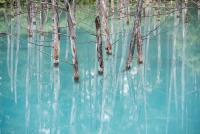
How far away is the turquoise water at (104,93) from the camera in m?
10.4

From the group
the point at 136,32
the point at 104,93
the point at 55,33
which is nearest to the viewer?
the point at 104,93

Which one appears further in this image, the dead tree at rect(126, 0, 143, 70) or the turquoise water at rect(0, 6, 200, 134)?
the dead tree at rect(126, 0, 143, 70)

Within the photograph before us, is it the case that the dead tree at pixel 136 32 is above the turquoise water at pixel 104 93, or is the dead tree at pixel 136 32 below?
above

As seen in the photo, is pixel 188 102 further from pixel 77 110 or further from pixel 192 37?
pixel 192 37

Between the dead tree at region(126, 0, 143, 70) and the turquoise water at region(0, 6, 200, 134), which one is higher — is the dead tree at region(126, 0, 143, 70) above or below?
above

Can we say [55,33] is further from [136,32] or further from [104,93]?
[136,32]

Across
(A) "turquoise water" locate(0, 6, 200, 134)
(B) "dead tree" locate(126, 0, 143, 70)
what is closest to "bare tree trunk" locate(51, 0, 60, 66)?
(A) "turquoise water" locate(0, 6, 200, 134)

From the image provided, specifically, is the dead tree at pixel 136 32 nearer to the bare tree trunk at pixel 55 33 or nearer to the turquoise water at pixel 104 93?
the turquoise water at pixel 104 93

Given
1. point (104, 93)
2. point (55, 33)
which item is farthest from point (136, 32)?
point (55, 33)

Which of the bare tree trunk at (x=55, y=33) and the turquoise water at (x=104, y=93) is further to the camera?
the bare tree trunk at (x=55, y=33)

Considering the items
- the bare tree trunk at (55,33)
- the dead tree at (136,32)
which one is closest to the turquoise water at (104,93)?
the bare tree trunk at (55,33)

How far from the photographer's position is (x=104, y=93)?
520 inches

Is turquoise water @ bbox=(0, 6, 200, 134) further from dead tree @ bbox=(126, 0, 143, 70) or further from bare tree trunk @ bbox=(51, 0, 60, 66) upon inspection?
dead tree @ bbox=(126, 0, 143, 70)

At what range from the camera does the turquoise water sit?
34.1 feet
